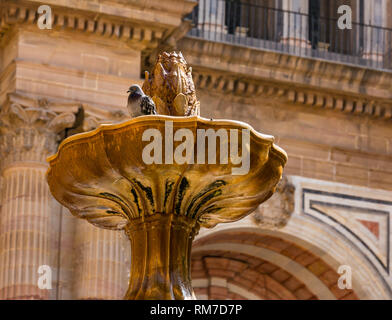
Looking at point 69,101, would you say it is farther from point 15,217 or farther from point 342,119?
point 342,119

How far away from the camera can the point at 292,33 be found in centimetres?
2083

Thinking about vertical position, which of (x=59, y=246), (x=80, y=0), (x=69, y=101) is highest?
(x=80, y=0)

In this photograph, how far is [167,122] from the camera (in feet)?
34.3

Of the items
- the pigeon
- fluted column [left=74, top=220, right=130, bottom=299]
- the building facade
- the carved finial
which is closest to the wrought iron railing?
the building facade

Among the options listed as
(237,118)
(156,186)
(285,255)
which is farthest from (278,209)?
(156,186)

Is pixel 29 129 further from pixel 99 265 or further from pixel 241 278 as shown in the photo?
pixel 241 278

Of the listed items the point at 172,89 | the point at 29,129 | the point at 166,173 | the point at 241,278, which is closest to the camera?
the point at 166,173

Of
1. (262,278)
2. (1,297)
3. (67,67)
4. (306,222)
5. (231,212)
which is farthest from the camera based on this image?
(262,278)

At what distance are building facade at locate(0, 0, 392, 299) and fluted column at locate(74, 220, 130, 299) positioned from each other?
0.02m

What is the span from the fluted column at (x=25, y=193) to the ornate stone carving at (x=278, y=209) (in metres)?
3.38

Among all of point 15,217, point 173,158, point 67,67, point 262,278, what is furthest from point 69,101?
point 173,158

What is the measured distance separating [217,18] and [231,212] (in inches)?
360

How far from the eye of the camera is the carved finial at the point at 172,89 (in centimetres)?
1122

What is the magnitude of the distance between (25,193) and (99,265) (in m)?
1.23
